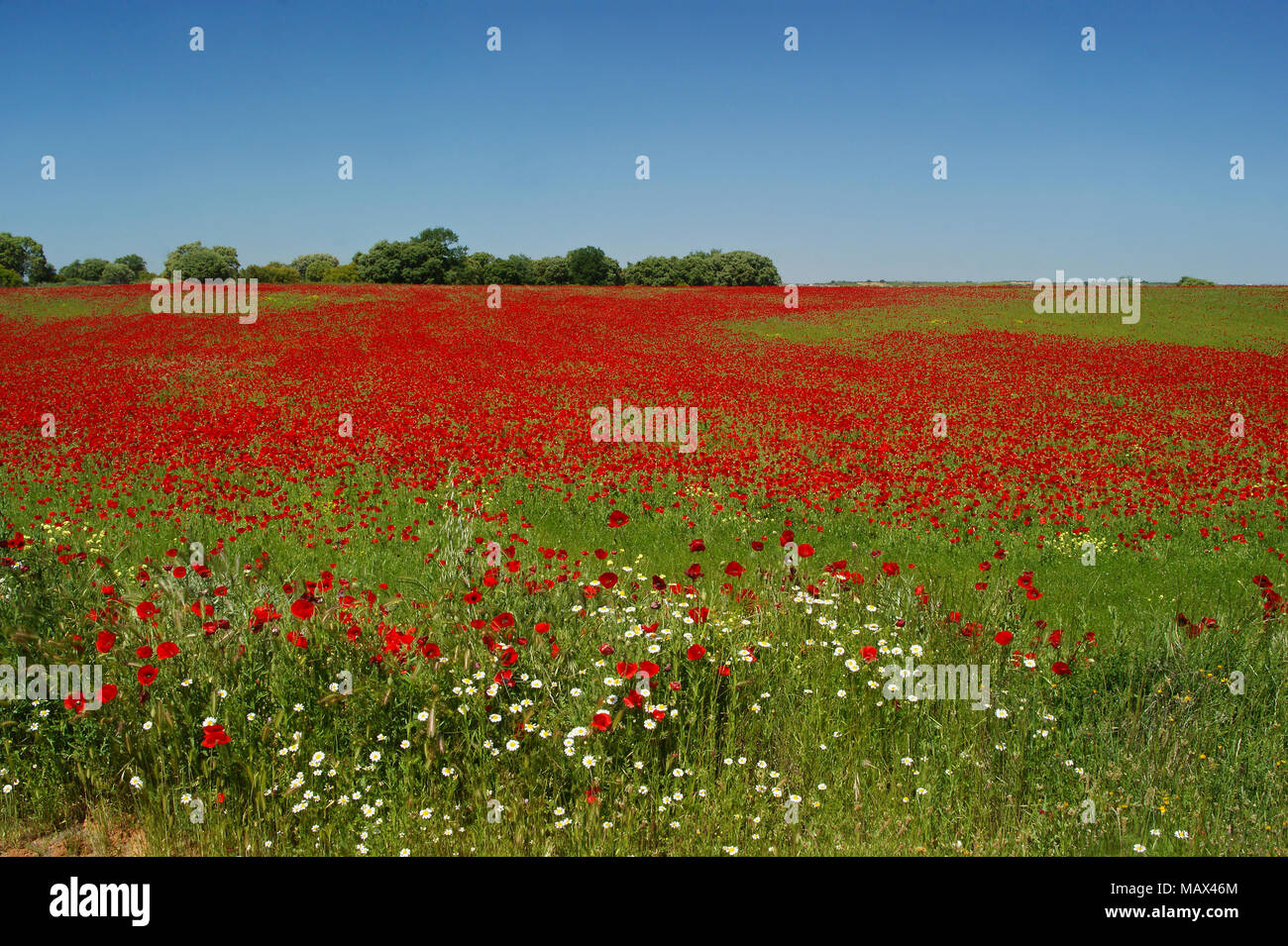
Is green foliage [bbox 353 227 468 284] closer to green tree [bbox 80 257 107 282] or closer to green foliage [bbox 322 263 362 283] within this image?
green foliage [bbox 322 263 362 283]

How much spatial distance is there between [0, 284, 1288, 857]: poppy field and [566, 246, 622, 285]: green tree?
56.5 metres

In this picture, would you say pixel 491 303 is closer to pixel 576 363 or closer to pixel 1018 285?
pixel 576 363

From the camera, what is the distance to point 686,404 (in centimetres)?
1719

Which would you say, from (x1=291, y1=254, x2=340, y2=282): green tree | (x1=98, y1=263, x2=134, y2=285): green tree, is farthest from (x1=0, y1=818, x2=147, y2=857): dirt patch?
(x1=291, y1=254, x2=340, y2=282): green tree

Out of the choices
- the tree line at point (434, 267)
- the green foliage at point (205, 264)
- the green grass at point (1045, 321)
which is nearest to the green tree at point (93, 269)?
the tree line at point (434, 267)

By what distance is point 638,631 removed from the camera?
4797mm

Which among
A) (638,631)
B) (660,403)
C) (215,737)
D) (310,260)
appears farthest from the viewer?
(310,260)

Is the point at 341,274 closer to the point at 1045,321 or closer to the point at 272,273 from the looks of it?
the point at 272,273

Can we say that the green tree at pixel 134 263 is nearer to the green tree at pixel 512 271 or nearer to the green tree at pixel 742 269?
the green tree at pixel 512 271

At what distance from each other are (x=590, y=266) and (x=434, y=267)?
1568 centimetres

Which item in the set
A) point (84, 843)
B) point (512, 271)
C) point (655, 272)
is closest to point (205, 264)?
point (512, 271)

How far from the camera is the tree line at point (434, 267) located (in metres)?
60.0
